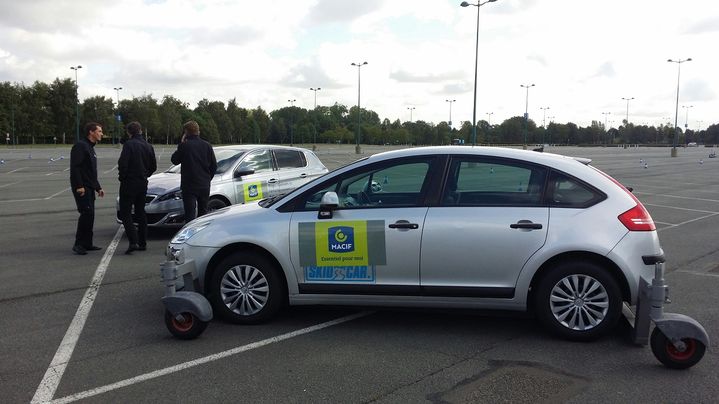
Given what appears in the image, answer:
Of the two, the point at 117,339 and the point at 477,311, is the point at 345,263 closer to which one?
the point at 477,311

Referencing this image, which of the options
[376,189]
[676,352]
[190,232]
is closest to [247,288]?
[190,232]

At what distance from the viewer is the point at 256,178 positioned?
10.1 m

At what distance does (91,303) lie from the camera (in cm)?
571

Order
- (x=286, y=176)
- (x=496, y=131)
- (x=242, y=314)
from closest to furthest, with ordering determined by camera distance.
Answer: (x=242, y=314) < (x=286, y=176) < (x=496, y=131)

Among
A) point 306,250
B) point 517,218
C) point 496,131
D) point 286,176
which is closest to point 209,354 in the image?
point 306,250

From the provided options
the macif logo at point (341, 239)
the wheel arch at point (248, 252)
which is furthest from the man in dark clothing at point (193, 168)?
the macif logo at point (341, 239)

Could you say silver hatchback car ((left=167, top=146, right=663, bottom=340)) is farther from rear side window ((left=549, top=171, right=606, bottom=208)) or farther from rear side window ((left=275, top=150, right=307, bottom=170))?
rear side window ((left=275, top=150, right=307, bottom=170))

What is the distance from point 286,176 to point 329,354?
6.48m

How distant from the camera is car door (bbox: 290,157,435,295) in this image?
4.76 m

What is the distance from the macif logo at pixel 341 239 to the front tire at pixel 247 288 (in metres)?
0.58

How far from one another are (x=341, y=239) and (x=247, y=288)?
96cm

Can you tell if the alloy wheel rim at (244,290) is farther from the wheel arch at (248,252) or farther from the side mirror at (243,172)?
the side mirror at (243,172)

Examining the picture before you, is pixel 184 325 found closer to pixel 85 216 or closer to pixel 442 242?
pixel 442 242

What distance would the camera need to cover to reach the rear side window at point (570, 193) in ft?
15.4
